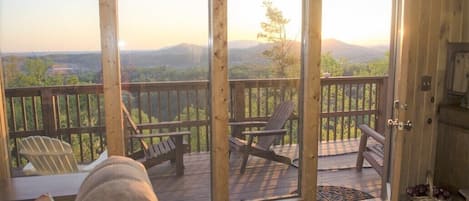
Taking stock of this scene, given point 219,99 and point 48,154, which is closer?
point 219,99

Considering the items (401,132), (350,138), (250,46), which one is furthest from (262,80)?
(350,138)

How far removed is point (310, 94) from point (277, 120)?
0.35 metres

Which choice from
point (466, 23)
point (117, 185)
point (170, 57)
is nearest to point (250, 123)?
point (170, 57)

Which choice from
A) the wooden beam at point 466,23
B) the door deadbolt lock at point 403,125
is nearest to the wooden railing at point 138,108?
the door deadbolt lock at point 403,125

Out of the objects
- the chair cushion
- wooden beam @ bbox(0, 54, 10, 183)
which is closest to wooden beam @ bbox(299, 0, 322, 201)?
the chair cushion

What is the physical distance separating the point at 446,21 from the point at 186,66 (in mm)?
1894

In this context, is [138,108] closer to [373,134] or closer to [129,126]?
[129,126]

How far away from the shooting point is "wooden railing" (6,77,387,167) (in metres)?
2.73

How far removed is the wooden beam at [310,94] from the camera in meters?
2.83

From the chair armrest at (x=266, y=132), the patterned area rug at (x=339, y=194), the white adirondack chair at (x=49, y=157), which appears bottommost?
the patterned area rug at (x=339, y=194)

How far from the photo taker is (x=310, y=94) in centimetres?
293

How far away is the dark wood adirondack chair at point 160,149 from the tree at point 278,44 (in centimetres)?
84

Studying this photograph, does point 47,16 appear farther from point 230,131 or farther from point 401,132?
point 401,132

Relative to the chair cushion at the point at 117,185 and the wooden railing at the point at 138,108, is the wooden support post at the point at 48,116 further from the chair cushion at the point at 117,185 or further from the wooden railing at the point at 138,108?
the chair cushion at the point at 117,185
